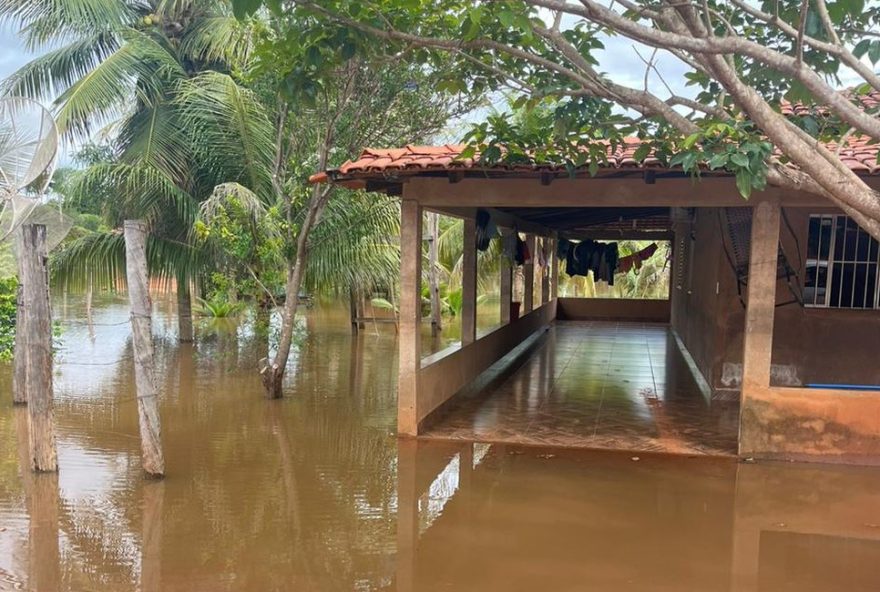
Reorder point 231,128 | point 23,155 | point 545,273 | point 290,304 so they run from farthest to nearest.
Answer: point 545,273 < point 231,128 < point 290,304 < point 23,155

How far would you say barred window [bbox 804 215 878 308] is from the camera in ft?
28.6

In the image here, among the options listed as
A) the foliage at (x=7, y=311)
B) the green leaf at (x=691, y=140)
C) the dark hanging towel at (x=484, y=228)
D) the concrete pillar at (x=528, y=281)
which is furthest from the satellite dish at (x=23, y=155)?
the concrete pillar at (x=528, y=281)

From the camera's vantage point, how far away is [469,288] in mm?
10352

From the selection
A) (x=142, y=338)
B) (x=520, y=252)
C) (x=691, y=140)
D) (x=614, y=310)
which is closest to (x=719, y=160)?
(x=691, y=140)

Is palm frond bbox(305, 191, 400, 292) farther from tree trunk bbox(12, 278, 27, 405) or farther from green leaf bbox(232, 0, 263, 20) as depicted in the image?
green leaf bbox(232, 0, 263, 20)

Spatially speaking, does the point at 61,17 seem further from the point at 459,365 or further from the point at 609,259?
the point at 609,259

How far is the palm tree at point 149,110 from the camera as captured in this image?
11555 millimetres

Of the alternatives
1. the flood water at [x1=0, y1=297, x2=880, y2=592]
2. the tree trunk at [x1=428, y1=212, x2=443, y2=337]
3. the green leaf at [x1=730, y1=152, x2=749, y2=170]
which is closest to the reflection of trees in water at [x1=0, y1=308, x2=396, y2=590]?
the flood water at [x1=0, y1=297, x2=880, y2=592]

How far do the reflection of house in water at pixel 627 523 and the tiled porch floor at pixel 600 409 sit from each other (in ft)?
1.63

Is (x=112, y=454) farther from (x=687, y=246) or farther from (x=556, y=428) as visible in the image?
(x=687, y=246)

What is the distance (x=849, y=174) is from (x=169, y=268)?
11.2m

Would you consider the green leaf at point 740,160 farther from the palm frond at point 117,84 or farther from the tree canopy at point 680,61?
the palm frond at point 117,84

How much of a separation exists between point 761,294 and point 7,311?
25.3 ft

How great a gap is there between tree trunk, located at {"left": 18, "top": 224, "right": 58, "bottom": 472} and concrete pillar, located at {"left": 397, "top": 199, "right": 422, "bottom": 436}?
3302 mm
